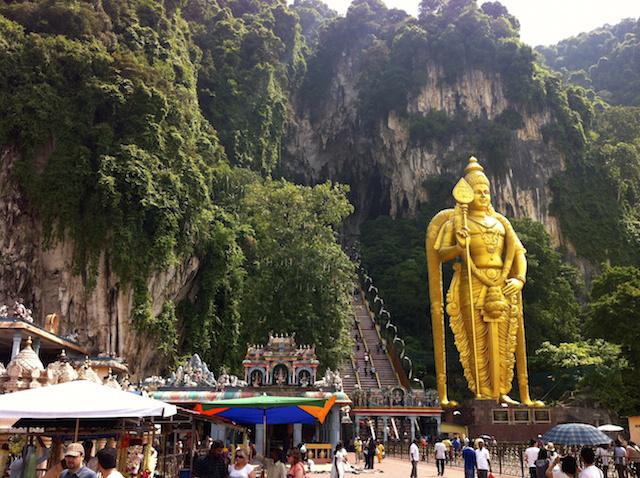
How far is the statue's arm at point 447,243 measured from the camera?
22.9 metres

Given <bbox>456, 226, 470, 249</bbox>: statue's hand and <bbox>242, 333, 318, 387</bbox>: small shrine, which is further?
<bbox>456, 226, 470, 249</bbox>: statue's hand

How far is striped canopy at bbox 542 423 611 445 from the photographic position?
895cm

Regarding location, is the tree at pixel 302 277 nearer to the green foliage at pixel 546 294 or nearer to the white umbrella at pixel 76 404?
the green foliage at pixel 546 294

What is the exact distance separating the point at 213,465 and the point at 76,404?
160 centimetres

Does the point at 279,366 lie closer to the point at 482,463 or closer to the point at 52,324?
the point at 52,324

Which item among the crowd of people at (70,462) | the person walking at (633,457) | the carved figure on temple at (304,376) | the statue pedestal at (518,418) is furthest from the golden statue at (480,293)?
the crowd of people at (70,462)

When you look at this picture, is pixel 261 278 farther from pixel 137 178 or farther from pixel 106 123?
Result: pixel 106 123

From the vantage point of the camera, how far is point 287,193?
1088 inches

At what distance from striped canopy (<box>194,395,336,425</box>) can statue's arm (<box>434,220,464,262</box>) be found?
→ 14750 mm

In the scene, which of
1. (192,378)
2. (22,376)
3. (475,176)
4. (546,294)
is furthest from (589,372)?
(22,376)

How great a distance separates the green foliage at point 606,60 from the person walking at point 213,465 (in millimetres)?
53910

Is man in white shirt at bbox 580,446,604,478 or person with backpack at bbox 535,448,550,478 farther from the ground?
man in white shirt at bbox 580,446,604,478

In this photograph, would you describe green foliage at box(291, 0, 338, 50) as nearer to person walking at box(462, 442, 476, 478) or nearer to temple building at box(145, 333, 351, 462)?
temple building at box(145, 333, 351, 462)

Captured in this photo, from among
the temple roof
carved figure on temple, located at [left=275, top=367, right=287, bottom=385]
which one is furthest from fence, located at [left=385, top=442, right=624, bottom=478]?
carved figure on temple, located at [left=275, top=367, right=287, bottom=385]
